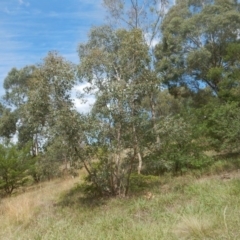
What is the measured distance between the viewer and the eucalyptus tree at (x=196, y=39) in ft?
63.4

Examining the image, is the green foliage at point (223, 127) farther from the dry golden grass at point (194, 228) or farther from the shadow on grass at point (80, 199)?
the dry golden grass at point (194, 228)

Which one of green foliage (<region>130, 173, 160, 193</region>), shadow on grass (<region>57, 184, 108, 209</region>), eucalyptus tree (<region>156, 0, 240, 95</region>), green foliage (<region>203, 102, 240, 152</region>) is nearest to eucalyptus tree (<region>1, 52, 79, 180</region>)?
shadow on grass (<region>57, 184, 108, 209</region>)

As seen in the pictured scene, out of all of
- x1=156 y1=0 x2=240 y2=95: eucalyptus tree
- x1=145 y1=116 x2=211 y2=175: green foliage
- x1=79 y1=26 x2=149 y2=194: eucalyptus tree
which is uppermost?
x1=156 y1=0 x2=240 y2=95: eucalyptus tree

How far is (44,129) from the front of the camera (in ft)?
27.9

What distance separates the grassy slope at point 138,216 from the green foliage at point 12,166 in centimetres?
235

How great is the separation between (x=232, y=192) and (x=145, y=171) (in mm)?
6622

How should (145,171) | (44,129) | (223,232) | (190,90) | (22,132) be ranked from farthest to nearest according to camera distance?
→ (22,132) < (190,90) < (145,171) < (44,129) < (223,232)

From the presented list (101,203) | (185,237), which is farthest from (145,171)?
(185,237)

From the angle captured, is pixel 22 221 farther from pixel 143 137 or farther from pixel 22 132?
pixel 22 132

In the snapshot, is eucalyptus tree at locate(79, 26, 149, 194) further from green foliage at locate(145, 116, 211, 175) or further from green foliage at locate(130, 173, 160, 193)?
green foliage at locate(145, 116, 211, 175)

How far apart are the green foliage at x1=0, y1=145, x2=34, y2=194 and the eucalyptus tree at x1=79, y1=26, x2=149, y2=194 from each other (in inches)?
223

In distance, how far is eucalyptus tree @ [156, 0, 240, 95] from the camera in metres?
19.3

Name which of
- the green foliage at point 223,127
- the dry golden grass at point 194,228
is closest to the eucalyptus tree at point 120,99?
the green foliage at point 223,127

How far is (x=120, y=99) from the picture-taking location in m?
8.71
